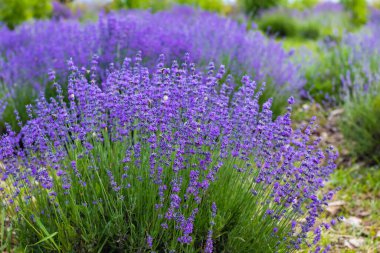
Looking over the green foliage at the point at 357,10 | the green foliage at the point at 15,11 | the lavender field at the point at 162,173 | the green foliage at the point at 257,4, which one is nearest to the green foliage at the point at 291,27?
the green foliage at the point at 357,10

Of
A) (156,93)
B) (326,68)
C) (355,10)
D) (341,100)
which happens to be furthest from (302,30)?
(156,93)

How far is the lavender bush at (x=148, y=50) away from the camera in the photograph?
4227mm

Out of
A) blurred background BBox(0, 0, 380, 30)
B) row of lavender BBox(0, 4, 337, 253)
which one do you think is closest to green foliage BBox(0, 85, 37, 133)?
row of lavender BBox(0, 4, 337, 253)

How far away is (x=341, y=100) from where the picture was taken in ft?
19.3

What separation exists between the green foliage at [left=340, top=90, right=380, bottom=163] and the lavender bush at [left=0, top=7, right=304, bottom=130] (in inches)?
28.1

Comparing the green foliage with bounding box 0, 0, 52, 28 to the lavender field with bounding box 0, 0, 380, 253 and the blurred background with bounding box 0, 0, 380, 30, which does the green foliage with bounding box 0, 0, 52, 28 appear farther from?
the lavender field with bounding box 0, 0, 380, 253

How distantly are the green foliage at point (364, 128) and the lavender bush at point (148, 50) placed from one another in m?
0.71

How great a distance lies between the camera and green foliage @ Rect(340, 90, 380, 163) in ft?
14.9

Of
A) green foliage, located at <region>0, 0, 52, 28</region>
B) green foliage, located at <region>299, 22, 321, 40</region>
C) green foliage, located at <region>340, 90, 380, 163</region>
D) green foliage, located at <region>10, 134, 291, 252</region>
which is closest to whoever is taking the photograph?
green foliage, located at <region>10, 134, 291, 252</region>

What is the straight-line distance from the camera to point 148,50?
13.6ft

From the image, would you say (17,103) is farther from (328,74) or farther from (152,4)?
(152,4)

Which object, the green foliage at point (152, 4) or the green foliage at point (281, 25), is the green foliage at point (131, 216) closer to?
the green foliage at point (152, 4)

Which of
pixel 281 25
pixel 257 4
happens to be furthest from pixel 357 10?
pixel 257 4

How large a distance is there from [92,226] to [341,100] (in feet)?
14.7
